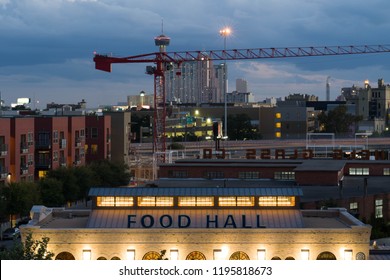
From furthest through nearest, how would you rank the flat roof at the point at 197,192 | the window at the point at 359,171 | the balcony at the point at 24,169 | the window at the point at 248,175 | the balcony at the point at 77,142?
1. the balcony at the point at 77,142
2. the window at the point at 359,171
3. the window at the point at 248,175
4. the balcony at the point at 24,169
5. the flat roof at the point at 197,192

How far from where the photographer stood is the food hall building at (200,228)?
42.8m

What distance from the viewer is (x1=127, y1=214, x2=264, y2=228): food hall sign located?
44.7 meters

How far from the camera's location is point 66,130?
106500 millimetres

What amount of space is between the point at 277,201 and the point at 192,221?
4.88 m

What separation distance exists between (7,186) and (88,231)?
117 ft

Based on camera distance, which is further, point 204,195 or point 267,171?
point 267,171

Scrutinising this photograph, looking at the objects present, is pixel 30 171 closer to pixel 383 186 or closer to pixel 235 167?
pixel 235 167

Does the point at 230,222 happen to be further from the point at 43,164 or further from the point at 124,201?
the point at 43,164

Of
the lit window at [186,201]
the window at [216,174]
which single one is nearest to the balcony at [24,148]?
the window at [216,174]

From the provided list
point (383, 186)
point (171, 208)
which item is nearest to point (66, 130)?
point (383, 186)

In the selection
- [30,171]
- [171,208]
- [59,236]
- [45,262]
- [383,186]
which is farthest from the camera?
[30,171]

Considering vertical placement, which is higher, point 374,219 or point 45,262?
point 45,262

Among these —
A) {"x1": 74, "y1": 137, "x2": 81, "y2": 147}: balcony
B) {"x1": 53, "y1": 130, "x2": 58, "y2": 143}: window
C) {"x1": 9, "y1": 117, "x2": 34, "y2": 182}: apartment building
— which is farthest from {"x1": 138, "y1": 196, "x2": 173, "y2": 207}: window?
{"x1": 74, "y1": 137, "x2": 81, "y2": 147}: balcony

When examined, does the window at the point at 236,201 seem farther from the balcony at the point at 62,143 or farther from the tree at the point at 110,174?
the balcony at the point at 62,143
